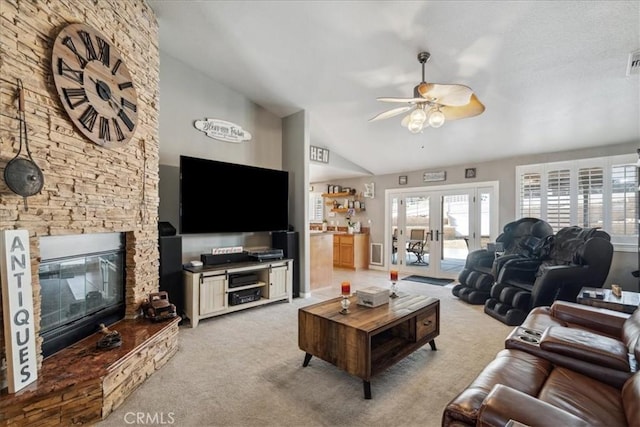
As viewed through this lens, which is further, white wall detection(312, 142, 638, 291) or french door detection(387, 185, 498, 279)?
french door detection(387, 185, 498, 279)

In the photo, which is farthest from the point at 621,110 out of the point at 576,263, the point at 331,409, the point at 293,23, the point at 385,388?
the point at 331,409

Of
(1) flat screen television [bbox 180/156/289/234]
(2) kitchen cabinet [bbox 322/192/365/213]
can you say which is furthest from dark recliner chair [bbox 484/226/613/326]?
(2) kitchen cabinet [bbox 322/192/365/213]

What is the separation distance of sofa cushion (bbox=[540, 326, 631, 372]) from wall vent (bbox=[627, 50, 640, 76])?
2380mm

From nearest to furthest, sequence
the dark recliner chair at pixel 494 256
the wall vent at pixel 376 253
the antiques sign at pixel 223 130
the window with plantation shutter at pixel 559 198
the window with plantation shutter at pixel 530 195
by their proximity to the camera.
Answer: the antiques sign at pixel 223 130 → the dark recliner chair at pixel 494 256 → the window with plantation shutter at pixel 559 198 → the window with plantation shutter at pixel 530 195 → the wall vent at pixel 376 253

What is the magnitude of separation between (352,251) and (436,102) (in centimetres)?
482

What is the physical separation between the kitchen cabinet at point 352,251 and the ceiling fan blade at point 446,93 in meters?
4.75

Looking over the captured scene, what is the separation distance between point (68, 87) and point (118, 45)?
0.77m

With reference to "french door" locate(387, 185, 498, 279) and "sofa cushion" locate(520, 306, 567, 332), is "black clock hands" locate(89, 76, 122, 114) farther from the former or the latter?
"french door" locate(387, 185, 498, 279)

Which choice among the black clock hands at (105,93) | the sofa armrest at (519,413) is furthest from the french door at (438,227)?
the black clock hands at (105,93)

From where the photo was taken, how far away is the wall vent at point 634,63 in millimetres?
2482

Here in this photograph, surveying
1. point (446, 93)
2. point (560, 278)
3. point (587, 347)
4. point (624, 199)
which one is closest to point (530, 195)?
point (624, 199)

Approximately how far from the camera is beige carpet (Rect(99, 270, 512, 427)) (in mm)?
1862

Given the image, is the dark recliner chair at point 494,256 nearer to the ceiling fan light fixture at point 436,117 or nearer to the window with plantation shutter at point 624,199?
the window with plantation shutter at point 624,199

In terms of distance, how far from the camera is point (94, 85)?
227 centimetres
